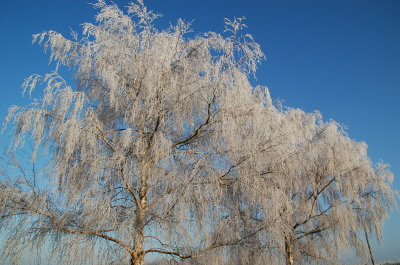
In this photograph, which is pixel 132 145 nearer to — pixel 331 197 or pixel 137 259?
pixel 137 259

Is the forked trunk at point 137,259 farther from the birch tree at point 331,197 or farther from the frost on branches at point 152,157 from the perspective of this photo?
the birch tree at point 331,197

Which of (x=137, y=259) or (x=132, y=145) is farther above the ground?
(x=132, y=145)

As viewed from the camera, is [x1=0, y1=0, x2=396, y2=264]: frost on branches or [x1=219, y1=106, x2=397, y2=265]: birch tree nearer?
[x1=0, y1=0, x2=396, y2=264]: frost on branches

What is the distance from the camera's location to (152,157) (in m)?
4.95


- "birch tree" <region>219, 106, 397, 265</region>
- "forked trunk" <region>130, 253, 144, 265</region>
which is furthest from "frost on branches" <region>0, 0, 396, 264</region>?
"birch tree" <region>219, 106, 397, 265</region>

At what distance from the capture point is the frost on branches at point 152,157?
418cm

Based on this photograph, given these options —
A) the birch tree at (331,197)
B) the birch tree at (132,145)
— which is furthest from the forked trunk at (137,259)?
the birch tree at (331,197)

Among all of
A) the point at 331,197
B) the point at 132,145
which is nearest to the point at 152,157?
the point at 132,145

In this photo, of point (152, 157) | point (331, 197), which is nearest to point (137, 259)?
point (152, 157)

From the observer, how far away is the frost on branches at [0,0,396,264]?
4180mm

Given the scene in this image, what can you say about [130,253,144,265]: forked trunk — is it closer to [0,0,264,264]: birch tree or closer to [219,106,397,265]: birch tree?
[0,0,264,264]: birch tree

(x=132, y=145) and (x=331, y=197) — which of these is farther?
(x=331, y=197)

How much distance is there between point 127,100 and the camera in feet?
17.6

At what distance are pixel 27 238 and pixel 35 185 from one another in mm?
742
